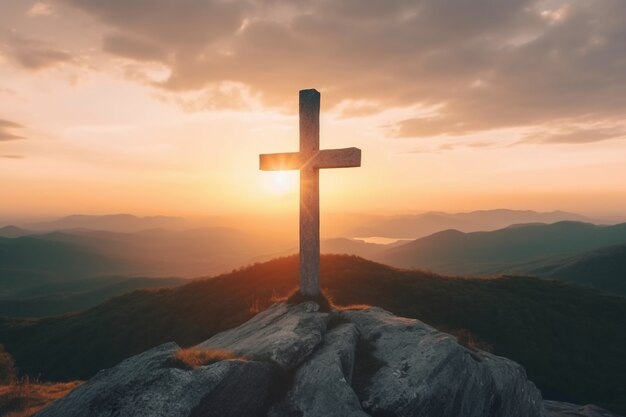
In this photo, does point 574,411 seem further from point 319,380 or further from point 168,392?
point 168,392

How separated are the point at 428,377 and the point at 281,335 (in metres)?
4.01

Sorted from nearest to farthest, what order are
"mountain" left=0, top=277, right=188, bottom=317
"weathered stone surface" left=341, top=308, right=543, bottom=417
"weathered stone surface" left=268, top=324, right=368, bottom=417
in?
"weathered stone surface" left=268, top=324, right=368, bottom=417 < "weathered stone surface" left=341, top=308, right=543, bottom=417 < "mountain" left=0, top=277, right=188, bottom=317

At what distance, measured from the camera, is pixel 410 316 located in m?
35.0

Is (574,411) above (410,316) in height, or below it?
below

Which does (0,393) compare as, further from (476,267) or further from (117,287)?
(476,267)

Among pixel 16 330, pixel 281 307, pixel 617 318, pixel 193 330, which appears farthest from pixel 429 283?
pixel 16 330

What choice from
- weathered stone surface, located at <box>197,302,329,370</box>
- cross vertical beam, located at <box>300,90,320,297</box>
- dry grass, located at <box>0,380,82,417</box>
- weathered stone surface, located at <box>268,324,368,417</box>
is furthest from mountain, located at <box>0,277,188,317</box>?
weathered stone surface, located at <box>268,324,368,417</box>

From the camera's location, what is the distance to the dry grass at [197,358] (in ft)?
31.5

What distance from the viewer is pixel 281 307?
1530 cm

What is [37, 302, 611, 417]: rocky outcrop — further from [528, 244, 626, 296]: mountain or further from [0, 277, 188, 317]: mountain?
[0, 277, 188, 317]: mountain

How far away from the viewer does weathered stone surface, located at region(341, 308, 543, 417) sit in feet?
32.8

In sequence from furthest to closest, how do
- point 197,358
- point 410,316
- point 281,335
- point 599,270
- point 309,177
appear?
1. point 599,270
2. point 410,316
3. point 309,177
4. point 281,335
5. point 197,358

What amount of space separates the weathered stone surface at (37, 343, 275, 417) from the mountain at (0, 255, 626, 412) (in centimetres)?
2021

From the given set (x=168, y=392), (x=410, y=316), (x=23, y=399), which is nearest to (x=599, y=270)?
(x=410, y=316)
